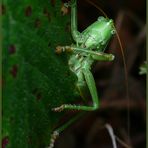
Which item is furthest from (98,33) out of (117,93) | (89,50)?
(117,93)

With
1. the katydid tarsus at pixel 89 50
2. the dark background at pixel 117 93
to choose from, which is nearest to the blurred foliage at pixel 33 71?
the katydid tarsus at pixel 89 50

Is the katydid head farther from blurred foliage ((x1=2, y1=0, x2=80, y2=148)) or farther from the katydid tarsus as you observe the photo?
blurred foliage ((x1=2, y1=0, x2=80, y2=148))

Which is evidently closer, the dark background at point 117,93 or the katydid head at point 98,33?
the katydid head at point 98,33

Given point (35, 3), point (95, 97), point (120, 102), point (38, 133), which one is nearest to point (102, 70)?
point (120, 102)

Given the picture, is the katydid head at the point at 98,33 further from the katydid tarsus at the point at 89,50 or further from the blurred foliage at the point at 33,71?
the blurred foliage at the point at 33,71

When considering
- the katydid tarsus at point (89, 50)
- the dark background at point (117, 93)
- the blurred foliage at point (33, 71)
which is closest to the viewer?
the blurred foliage at point (33, 71)

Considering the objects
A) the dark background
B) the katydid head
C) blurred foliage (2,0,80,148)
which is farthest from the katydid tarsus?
the dark background

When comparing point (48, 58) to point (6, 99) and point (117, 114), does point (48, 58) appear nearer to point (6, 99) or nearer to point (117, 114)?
point (6, 99)

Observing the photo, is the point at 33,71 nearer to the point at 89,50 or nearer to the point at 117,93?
the point at 89,50
